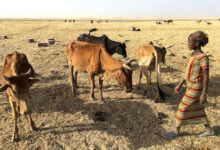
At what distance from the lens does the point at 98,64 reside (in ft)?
19.2

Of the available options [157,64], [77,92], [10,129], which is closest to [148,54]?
[157,64]

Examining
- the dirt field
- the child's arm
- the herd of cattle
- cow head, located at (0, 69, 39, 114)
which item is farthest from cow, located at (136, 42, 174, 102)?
cow head, located at (0, 69, 39, 114)

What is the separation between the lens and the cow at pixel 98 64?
5344mm

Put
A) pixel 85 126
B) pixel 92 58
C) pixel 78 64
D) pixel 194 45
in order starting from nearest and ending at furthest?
pixel 194 45, pixel 85 126, pixel 92 58, pixel 78 64

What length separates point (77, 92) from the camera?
6.94 meters

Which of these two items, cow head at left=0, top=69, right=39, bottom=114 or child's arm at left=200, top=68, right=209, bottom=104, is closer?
child's arm at left=200, top=68, right=209, bottom=104

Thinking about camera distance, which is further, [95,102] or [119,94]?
[119,94]

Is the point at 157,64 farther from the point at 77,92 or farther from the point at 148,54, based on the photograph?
the point at 77,92

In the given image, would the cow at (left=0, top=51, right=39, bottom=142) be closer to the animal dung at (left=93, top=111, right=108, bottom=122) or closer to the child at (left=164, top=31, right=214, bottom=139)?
the animal dung at (left=93, top=111, right=108, bottom=122)

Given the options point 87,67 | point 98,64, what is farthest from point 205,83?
point 87,67

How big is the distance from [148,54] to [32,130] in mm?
4942

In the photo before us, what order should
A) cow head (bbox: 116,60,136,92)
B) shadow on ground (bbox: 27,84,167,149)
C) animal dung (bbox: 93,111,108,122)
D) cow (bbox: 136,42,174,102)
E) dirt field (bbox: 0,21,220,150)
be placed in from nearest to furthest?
dirt field (bbox: 0,21,220,150) < shadow on ground (bbox: 27,84,167,149) < animal dung (bbox: 93,111,108,122) < cow head (bbox: 116,60,136,92) < cow (bbox: 136,42,174,102)

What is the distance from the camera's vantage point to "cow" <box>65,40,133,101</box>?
17.5 ft

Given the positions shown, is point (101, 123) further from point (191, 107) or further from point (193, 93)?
point (193, 93)
